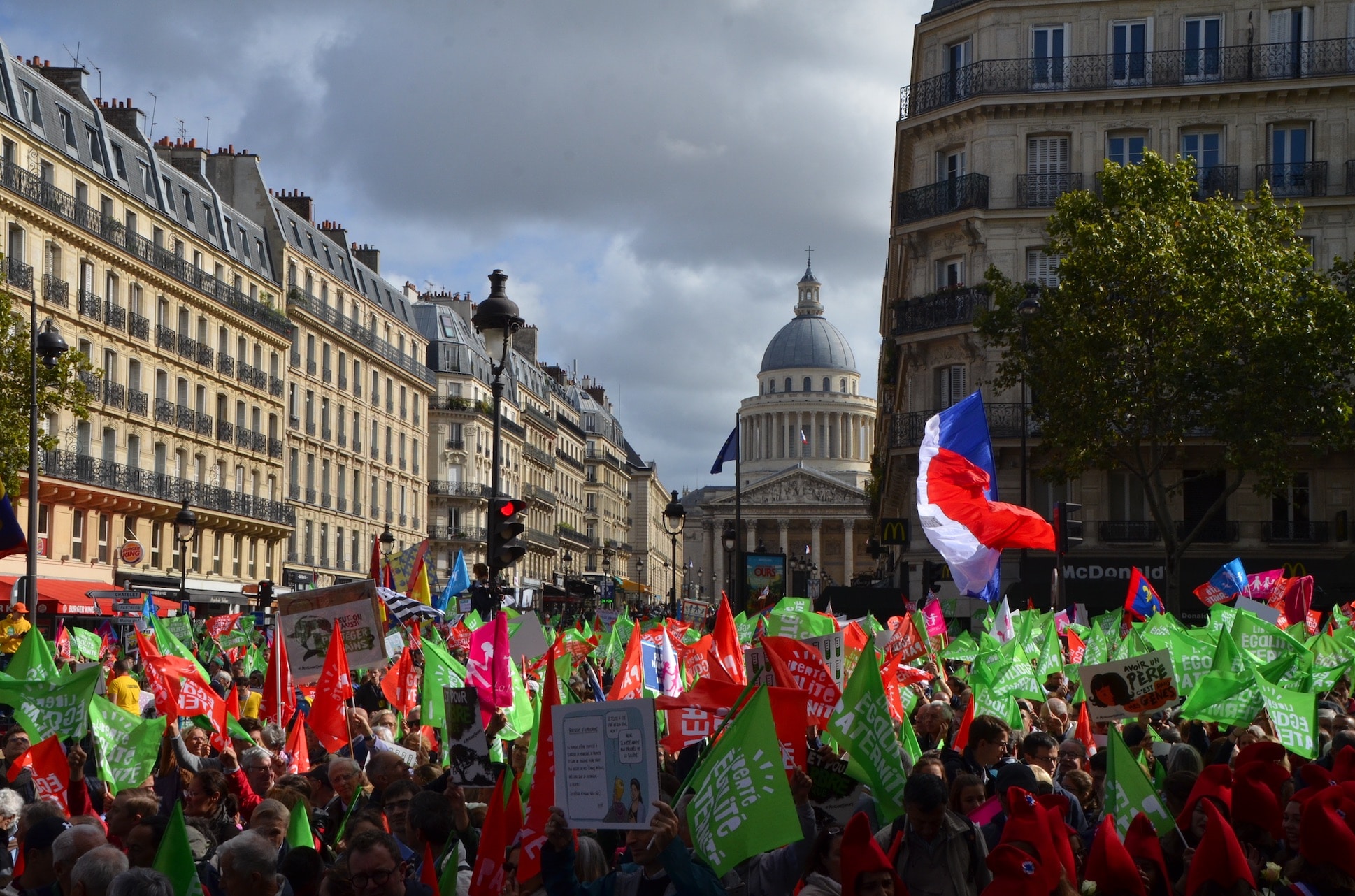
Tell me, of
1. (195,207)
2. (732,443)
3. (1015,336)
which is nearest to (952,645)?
(1015,336)

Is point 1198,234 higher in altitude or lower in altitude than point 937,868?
higher

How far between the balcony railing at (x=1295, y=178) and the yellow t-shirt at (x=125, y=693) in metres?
31.0

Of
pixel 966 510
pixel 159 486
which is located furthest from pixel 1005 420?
pixel 159 486

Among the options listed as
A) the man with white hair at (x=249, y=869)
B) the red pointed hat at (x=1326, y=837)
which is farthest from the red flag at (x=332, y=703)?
the red pointed hat at (x=1326, y=837)

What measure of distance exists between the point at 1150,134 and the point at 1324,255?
4.79m

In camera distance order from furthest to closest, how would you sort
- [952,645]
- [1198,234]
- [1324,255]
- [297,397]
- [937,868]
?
[297,397] → [1324,255] → [1198,234] → [952,645] → [937,868]

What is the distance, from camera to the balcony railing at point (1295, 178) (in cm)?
3812

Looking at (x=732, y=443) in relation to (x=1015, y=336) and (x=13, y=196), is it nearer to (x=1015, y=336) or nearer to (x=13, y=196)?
(x=1015, y=336)

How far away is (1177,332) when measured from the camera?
106ft

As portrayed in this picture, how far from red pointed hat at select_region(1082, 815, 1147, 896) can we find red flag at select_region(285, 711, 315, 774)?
5887 millimetres

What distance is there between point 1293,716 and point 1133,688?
4.01 feet

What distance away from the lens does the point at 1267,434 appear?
32344mm

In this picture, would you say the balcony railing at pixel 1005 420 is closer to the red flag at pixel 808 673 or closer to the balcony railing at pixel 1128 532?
the balcony railing at pixel 1128 532

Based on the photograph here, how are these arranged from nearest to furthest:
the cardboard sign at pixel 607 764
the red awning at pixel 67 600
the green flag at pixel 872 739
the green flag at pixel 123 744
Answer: the cardboard sign at pixel 607 764 < the green flag at pixel 872 739 < the green flag at pixel 123 744 < the red awning at pixel 67 600
